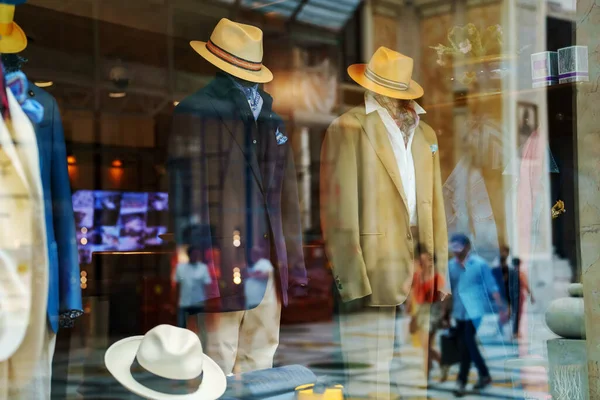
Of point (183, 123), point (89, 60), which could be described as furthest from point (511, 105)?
point (89, 60)

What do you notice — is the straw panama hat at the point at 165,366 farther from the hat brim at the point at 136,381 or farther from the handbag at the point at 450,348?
the handbag at the point at 450,348

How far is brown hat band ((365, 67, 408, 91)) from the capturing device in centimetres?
360

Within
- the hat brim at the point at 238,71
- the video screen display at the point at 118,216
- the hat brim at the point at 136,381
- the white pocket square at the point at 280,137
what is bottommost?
the hat brim at the point at 136,381

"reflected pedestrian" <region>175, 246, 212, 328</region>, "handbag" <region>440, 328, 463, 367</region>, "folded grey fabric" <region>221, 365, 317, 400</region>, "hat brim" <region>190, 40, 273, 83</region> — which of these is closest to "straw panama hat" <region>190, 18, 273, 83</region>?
"hat brim" <region>190, 40, 273, 83</region>

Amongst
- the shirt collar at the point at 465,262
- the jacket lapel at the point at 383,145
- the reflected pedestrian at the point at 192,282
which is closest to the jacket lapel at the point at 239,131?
the reflected pedestrian at the point at 192,282

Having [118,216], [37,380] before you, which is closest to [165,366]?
[37,380]

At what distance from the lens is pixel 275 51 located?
12.1ft

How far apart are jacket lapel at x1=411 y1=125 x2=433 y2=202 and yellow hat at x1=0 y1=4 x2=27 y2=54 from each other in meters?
1.77

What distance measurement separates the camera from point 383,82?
11.8 ft

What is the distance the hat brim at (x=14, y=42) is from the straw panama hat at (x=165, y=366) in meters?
1.08

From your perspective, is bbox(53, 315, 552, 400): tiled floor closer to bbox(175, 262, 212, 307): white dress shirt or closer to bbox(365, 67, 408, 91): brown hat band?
bbox(175, 262, 212, 307): white dress shirt

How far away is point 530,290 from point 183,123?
214 centimetres

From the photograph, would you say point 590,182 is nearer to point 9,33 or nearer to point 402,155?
point 402,155

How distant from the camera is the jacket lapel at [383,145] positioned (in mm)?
3465
